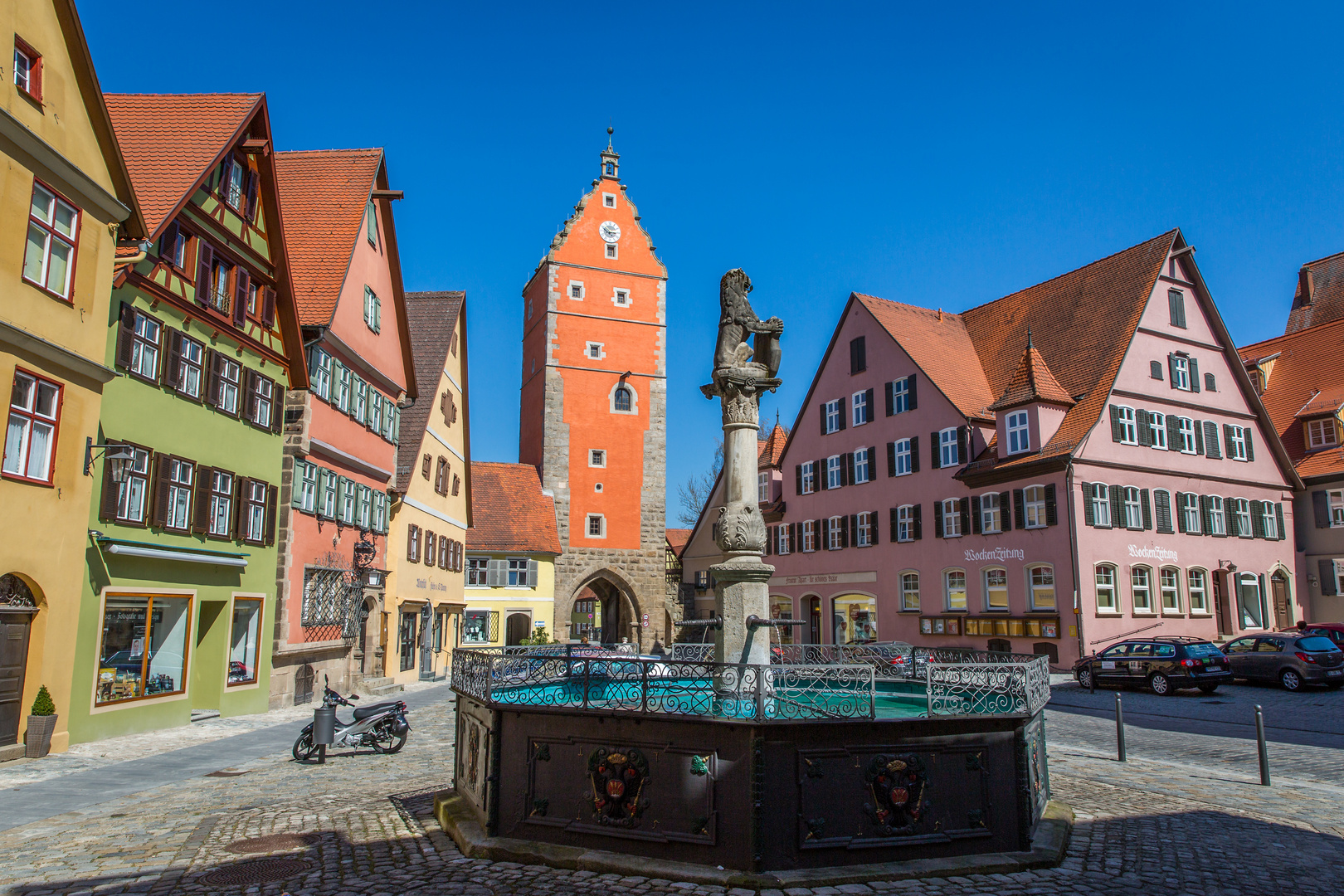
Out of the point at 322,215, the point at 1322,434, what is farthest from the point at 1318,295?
the point at 322,215

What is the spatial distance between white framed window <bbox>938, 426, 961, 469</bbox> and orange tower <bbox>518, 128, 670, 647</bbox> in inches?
720

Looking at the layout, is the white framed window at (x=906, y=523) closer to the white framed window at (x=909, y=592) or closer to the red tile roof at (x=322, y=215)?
the white framed window at (x=909, y=592)

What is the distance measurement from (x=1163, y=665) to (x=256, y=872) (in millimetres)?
20535

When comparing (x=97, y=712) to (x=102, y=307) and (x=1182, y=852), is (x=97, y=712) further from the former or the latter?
(x=1182, y=852)

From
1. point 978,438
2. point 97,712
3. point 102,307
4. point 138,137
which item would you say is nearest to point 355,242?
point 138,137

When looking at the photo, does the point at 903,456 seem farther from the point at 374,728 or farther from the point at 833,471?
the point at 374,728

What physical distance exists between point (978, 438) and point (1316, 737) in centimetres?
1735

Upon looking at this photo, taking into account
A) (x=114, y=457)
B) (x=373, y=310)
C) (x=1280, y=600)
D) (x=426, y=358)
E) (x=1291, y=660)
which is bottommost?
(x=1291, y=660)

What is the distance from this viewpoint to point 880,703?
10.2m

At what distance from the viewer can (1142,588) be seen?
94.6 ft

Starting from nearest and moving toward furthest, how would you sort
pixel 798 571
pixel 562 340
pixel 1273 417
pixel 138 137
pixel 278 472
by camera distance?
pixel 138 137 → pixel 278 472 → pixel 1273 417 → pixel 798 571 → pixel 562 340

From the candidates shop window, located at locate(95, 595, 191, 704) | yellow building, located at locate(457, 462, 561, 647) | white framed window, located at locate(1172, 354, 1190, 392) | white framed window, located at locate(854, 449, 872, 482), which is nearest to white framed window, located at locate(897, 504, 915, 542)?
white framed window, located at locate(854, 449, 872, 482)

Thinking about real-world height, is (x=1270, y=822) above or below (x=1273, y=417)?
below

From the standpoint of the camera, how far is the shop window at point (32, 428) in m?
12.6
